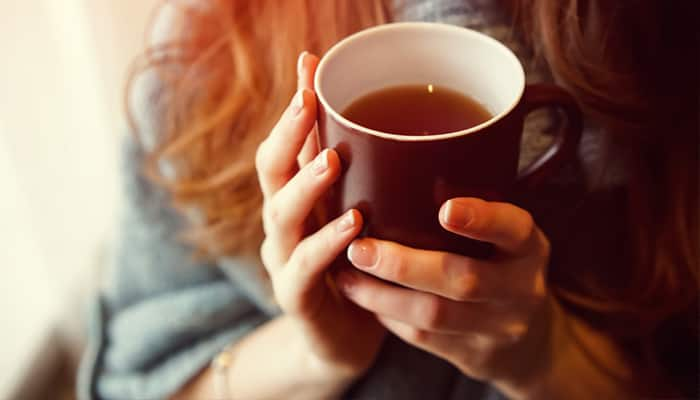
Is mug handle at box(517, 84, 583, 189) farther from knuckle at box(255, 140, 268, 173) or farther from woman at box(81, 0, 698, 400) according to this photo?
knuckle at box(255, 140, 268, 173)

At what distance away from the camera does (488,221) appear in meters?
0.50

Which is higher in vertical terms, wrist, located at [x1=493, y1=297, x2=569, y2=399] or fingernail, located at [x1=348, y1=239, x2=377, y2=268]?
fingernail, located at [x1=348, y1=239, x2=377, y2=268]

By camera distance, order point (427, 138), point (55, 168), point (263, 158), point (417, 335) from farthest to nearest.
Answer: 1. point (55, 168)
2. point (417, 335)
3. point (263, 158)
4. point (427, 138)

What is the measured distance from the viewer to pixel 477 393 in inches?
33.6

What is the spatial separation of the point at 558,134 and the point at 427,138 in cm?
17

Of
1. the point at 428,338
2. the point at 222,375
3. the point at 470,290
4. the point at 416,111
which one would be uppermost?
the point at 416,111

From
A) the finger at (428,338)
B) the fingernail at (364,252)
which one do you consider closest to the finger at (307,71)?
the fingernail at (364,252)

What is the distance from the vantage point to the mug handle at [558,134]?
507 mm

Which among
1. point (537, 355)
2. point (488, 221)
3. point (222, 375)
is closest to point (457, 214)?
point (488, 221)

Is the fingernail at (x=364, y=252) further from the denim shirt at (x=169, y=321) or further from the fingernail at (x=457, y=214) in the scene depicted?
the denim shirt at (x=169, y=321)

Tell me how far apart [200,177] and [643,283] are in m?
0.49

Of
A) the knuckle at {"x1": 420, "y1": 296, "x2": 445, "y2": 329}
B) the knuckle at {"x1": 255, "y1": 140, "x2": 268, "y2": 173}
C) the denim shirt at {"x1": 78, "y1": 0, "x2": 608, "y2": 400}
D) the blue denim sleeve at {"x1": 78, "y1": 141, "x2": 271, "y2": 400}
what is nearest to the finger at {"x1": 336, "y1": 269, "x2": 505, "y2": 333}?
the knuckle at {"x1": 420, "y1": 296, "x2": 445, "y2": 329}

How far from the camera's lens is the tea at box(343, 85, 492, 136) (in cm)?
54

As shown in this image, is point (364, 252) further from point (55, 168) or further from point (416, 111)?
point (55, 168)
